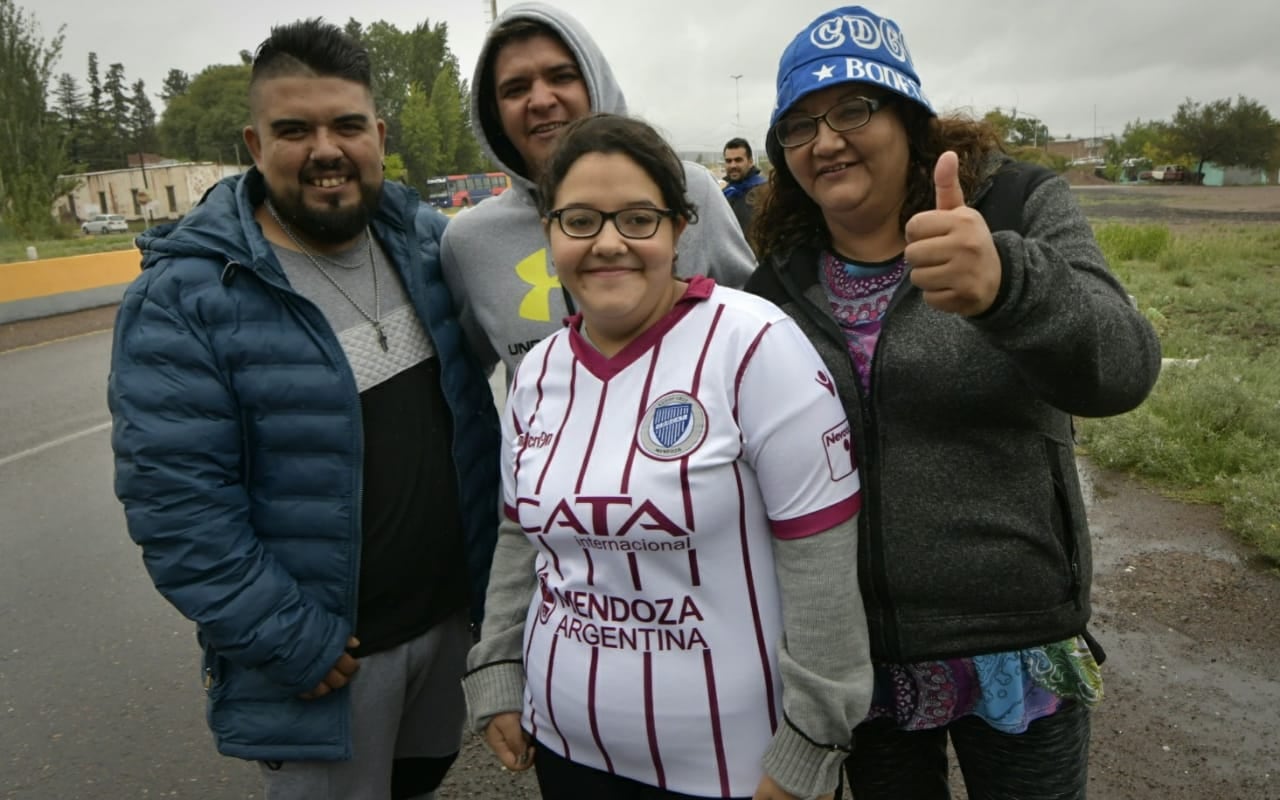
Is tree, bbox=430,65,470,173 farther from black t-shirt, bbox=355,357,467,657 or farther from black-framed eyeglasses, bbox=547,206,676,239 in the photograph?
black-framed eyeglasses, bbox=547,206,676,239

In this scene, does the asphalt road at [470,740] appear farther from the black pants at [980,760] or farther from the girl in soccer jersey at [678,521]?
the girl in soccer jersey at [678,521]

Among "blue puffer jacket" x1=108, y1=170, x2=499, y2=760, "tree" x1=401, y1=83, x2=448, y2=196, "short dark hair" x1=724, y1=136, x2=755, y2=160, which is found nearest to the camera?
"blue puffer jacket" x1=108, y1=170, x2=499, y2=760

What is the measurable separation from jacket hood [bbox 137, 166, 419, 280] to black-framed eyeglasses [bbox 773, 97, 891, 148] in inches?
47.8

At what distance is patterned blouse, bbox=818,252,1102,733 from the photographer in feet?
5.88

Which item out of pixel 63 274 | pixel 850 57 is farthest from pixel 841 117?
pixel 63 274

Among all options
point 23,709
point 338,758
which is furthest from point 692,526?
point 23,709

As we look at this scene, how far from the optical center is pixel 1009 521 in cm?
175

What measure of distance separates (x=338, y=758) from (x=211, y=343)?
1.01 m

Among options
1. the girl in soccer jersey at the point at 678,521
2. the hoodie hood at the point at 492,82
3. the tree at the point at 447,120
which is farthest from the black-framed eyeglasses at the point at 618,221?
the tree at the point at 447,120

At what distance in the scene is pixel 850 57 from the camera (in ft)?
5.79

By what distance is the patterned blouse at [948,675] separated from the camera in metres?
1.79

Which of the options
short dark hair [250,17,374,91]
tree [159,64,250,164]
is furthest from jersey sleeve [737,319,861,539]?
tree [159,64,250,164]

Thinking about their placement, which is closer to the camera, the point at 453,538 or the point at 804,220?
the point at 804,220

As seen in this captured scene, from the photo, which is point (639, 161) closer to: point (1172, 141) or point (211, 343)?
point (211, 343)
